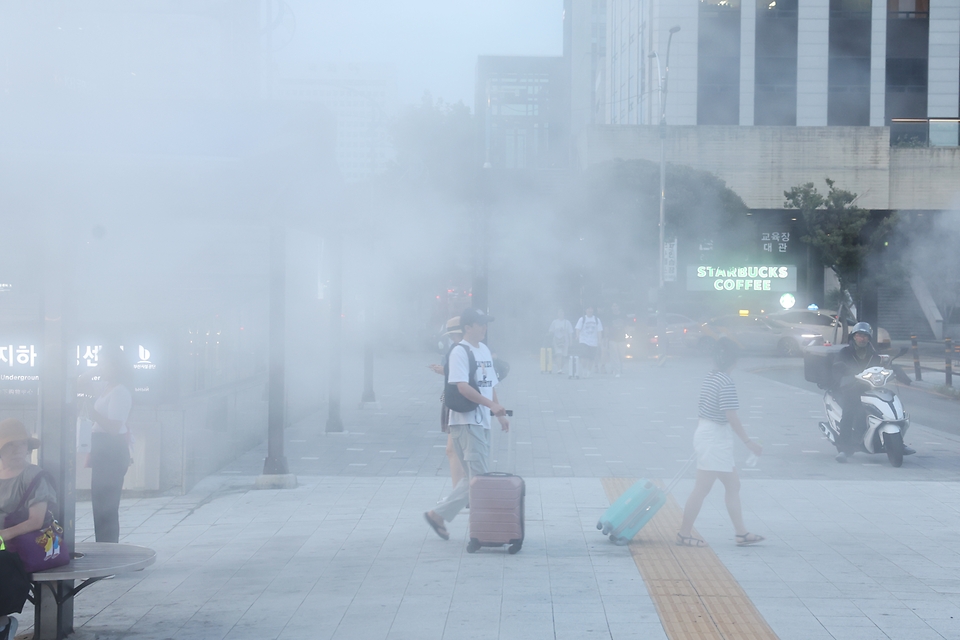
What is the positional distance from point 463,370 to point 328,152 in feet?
4.97

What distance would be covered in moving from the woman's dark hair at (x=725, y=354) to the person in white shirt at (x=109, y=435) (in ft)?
10.3

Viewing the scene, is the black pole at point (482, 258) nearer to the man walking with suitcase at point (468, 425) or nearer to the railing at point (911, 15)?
the man walking with suitcase at point (468, 425)

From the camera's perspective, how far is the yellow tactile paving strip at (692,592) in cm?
376

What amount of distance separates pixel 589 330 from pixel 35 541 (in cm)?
1353

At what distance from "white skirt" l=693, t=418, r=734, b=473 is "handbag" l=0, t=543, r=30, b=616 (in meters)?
3.32

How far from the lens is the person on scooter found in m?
7.99

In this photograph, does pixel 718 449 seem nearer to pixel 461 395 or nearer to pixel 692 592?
pixel 692 592

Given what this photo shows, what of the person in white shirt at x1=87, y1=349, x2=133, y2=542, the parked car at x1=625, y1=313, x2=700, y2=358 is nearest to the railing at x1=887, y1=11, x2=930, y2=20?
the person in white shirt at x1=87, y1=349, x2=133, y2=542

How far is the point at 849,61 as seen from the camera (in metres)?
8.23

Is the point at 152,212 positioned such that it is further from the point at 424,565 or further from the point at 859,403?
the point at 859,403

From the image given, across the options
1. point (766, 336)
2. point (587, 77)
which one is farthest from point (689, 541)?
point (766, 336)

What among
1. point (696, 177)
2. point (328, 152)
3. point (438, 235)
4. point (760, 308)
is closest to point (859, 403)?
point (438, 235)

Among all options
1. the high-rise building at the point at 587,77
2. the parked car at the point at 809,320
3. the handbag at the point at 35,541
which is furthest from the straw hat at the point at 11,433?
the parked car at the point at 809,320

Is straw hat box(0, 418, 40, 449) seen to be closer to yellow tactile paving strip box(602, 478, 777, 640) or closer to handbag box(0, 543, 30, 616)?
handbag box(0, 543, 30, 616)
